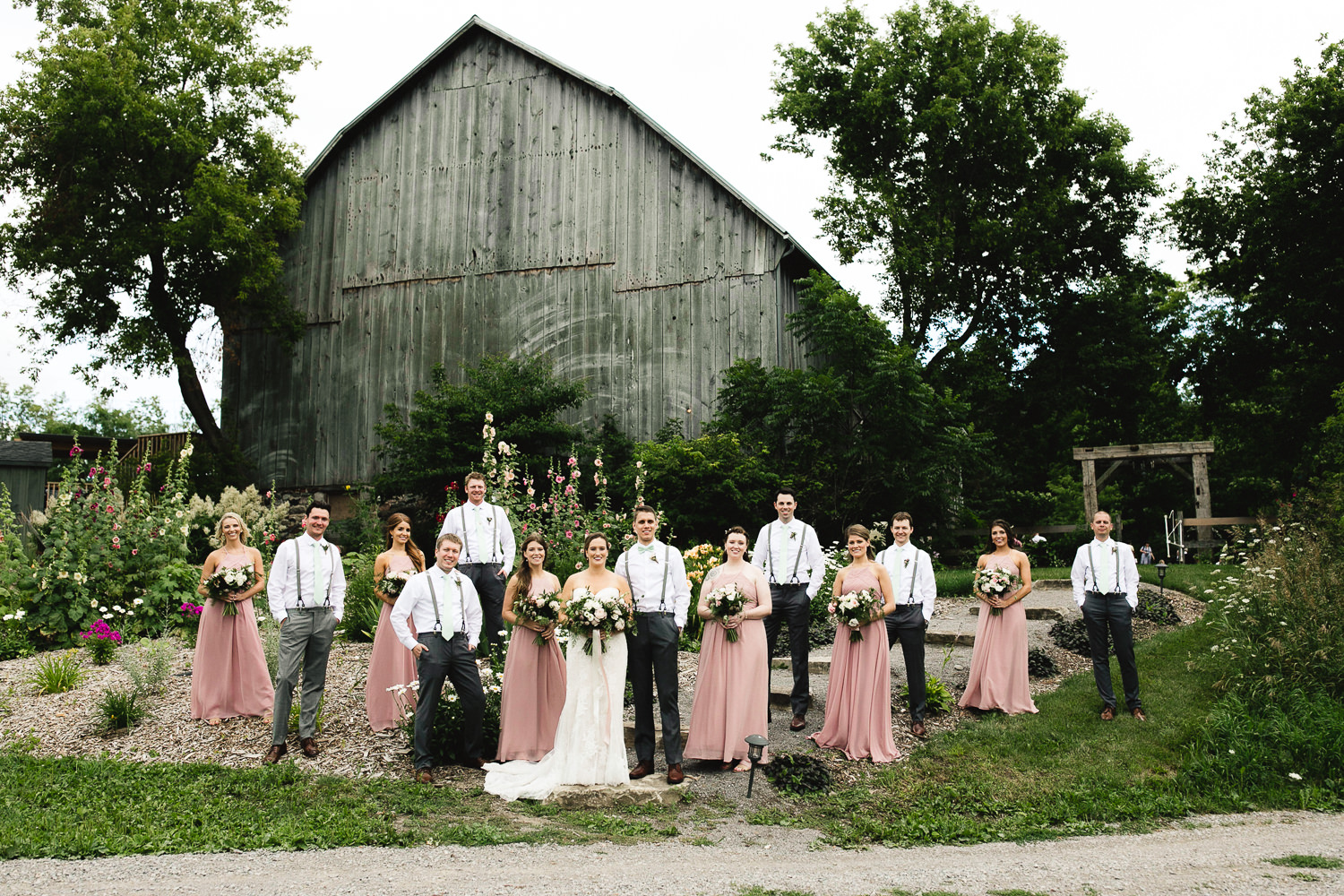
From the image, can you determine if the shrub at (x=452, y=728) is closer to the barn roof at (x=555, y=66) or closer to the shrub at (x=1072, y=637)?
the shrub at (x=1072, y=637)

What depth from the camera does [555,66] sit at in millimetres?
20516

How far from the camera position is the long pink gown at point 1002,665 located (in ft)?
30.2

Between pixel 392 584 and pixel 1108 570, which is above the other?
pixel 1108 570

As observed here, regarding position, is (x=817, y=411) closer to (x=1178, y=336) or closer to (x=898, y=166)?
(x=898, y=166)

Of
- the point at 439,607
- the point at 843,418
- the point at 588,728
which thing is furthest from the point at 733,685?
the point at 843,418

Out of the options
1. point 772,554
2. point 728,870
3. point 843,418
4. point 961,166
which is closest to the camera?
point 728,870

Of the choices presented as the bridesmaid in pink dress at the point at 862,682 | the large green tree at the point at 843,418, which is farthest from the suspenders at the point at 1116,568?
the large green tree at the point at 843,418

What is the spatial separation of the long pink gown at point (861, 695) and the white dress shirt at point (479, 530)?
3092 mm

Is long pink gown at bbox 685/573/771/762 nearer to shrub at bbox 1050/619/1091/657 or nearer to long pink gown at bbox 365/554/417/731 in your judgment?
long pink gown at bbox 365/554/417/731

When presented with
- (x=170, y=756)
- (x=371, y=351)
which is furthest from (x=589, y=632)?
(x=371, y=351)

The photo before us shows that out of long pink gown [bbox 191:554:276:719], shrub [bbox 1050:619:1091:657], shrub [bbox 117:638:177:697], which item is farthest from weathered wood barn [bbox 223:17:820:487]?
long pink gown [bbox 191:554:276:719]

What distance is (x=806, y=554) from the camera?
347 inches

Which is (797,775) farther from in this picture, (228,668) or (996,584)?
(228,668)

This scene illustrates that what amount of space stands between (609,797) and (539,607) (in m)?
1.48
